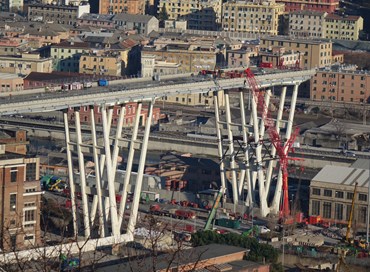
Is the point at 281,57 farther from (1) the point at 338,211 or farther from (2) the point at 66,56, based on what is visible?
(1) the point at 338,211

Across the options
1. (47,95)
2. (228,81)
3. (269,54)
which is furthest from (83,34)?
(47,95)

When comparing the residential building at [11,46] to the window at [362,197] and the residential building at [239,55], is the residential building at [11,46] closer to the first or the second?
the residential building at [239,55]

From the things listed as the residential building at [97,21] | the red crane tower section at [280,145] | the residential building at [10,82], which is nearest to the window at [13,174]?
the red crane tower section at [280,145]

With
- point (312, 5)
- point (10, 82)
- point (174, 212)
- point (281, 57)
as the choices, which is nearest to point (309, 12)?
point (312, 5)

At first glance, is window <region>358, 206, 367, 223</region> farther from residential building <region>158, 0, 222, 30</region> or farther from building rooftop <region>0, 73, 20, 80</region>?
residential building <region>158, 0, 222, 30</region>

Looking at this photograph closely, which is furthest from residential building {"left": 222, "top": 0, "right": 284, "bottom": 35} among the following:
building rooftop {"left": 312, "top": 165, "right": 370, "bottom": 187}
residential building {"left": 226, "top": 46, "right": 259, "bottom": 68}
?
building rooftop {"left": 312, "top": 165, "right": 370, "bottom": 187}
